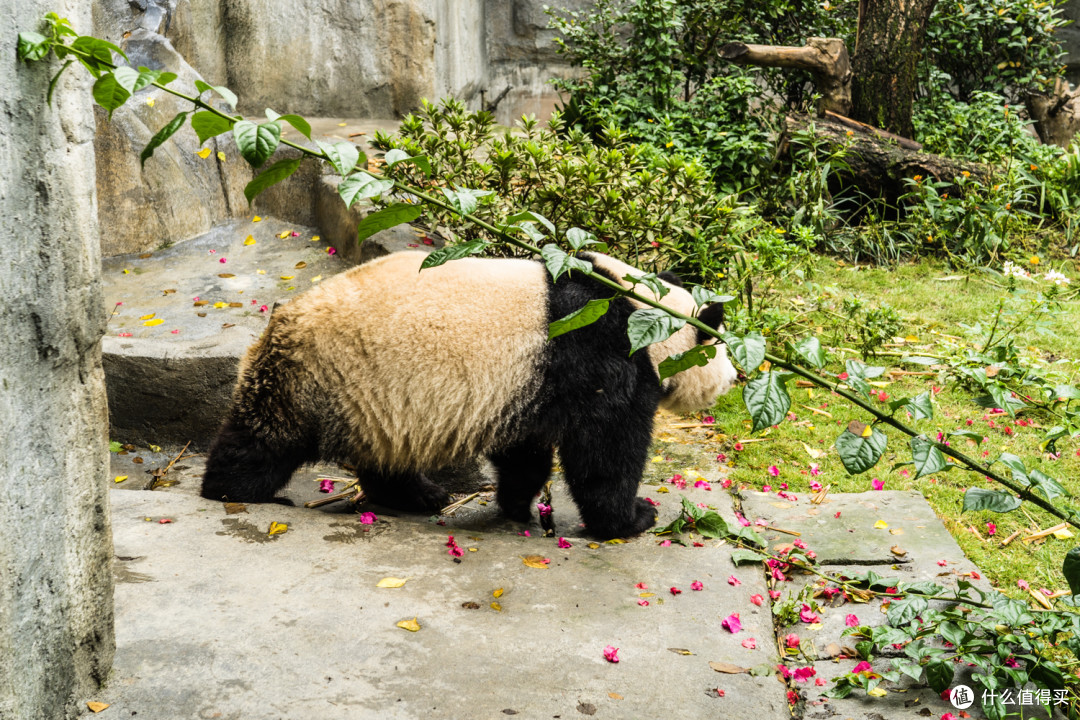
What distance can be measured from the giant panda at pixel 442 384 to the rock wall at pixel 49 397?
1373mm

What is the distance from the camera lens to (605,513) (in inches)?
142

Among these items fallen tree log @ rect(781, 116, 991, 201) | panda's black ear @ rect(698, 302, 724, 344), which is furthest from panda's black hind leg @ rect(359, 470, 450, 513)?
fallen tree log @ rect(781, 116, 991, 201)

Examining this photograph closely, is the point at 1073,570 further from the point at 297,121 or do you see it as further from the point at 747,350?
the point at 297,121

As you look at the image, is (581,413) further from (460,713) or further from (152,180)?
(152,180)

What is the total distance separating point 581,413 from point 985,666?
1682 mm

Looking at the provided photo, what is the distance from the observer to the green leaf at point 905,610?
2.60 m

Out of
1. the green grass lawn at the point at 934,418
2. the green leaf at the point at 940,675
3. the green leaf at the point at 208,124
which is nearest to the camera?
the green leaf at the point at 208,124

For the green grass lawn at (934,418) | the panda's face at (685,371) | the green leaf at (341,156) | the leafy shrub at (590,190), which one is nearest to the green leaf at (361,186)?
the green leaf at (341,156)

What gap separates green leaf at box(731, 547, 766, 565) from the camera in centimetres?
326

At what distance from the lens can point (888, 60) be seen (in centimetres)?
802

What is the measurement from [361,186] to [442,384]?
5.51 feet

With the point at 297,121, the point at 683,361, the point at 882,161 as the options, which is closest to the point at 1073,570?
the point at 683,361

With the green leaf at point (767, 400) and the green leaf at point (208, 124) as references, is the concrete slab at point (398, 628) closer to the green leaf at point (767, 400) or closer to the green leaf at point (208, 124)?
the green leaf at point (767, 400)

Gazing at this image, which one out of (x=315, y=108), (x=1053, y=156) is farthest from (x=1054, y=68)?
(x=315, y=108)
